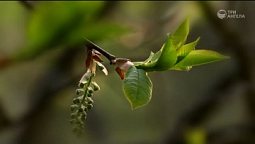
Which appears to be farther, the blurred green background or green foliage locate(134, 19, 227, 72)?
the blurred green background

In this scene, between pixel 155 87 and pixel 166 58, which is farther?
pixel 155 87

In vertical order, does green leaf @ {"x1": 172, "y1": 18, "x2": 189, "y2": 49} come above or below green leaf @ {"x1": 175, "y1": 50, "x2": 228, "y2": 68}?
above

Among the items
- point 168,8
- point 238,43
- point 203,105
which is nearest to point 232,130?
point 203,105

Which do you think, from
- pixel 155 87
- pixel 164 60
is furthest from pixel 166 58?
pixel 155 87

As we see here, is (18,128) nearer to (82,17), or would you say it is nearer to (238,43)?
(238,43)

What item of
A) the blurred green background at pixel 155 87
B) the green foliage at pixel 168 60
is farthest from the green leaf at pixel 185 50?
the blurred green background at pixel 155 87

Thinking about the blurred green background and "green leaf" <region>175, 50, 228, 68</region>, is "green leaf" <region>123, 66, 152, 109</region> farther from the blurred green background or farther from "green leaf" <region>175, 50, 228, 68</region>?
the blurred green background

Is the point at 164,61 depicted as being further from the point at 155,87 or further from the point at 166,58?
the point at 155,87

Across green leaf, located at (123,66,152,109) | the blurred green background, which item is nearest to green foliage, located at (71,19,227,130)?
green leaf, located at (123,66,152,109)
